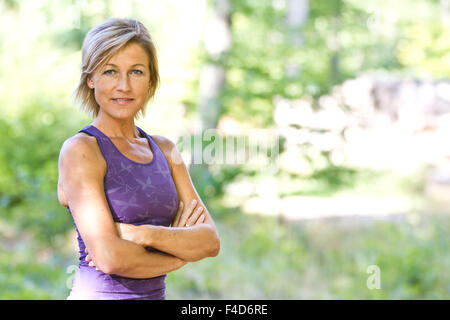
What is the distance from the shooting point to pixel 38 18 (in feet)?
29.7

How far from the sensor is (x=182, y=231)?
1701mm

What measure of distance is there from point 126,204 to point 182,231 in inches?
8.5

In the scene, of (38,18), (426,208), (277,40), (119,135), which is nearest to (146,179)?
(119,135)

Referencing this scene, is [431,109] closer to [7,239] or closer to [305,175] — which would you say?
[305,175]

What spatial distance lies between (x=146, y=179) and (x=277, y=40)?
17.3 ft

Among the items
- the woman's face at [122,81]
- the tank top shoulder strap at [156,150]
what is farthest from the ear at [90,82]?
the tank top shoulder strap at [156,150]

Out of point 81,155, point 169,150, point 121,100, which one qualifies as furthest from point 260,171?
point 81,155

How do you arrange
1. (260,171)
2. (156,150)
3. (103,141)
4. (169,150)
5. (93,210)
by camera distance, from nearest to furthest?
(93,210), (103,141), (156,150), (169,150), (260,171)

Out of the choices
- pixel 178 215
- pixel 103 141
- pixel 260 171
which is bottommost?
pixel 178 215

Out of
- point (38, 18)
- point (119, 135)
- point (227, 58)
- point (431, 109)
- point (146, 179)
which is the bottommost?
point (146, 179)

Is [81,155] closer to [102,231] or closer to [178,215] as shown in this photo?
[102,231]

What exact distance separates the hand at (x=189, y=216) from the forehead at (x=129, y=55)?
49cm

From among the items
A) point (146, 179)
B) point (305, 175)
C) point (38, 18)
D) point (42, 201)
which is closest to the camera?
point (146, 179)

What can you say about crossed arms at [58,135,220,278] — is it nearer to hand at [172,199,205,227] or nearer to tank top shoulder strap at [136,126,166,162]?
hand at [172,199,205,227]
